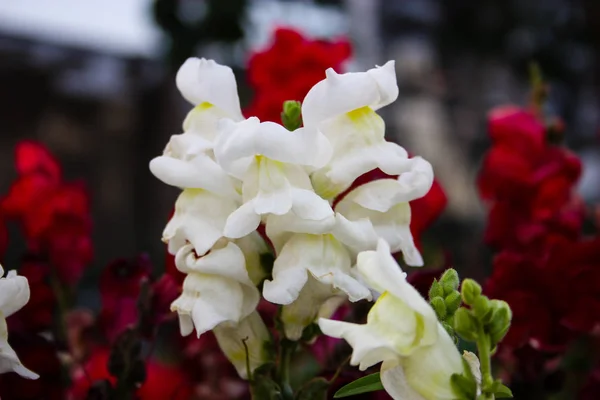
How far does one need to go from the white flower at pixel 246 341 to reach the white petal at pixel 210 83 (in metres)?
0.10

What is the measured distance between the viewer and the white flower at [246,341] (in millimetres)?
346

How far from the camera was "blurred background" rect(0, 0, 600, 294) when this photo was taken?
2162mm

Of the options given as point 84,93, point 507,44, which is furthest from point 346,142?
point 84,93

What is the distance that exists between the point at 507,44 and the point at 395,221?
1.97 meters

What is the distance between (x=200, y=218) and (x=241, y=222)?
0.10 ft

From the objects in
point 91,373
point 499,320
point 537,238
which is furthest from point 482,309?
point 91,373

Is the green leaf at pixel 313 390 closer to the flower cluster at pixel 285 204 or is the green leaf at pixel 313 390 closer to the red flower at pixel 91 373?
the flower cluster at pixel 285 204

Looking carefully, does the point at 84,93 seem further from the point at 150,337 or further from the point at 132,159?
the point at 150,337

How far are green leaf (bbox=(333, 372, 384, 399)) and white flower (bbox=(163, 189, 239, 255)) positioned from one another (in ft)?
0.26

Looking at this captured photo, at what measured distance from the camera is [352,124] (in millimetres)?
326

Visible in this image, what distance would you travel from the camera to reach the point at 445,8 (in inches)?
91.4

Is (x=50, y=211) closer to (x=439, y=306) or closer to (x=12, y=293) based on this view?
(x=12, y=293)

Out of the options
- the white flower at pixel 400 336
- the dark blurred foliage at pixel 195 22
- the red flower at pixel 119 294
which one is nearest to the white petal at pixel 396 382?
the white flower at pixel 400 336

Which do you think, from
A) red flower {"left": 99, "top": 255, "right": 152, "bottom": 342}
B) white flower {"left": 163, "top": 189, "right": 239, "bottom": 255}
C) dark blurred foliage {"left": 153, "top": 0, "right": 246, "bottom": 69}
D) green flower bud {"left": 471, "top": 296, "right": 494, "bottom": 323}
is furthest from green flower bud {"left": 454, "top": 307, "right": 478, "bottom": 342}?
dark blurred foliage {"left": 153, "top": 0, "right": 246, "bottom": 69}
